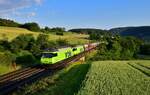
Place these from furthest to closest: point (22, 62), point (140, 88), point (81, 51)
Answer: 1. point (81, 51)
2. point (22, 62)
3. point (140, 88)

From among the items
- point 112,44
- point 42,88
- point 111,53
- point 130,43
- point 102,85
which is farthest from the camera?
point 130,43

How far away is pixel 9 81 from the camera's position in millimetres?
37562

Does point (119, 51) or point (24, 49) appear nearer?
point (24, 49)

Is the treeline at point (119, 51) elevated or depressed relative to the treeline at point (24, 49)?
depressed

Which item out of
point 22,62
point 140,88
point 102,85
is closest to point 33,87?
point 102,85

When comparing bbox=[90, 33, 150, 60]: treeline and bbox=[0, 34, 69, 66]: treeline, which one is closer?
bbox=[0, 34, 69, 66]: treeline

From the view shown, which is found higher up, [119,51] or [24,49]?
[24,49]

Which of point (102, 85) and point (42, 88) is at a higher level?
point (102, 85)

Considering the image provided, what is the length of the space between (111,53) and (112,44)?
32.8ft

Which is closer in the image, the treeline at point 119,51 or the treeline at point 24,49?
the treeline at point 24,49

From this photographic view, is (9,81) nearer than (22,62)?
Yes

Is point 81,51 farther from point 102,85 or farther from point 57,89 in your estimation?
point 102,85

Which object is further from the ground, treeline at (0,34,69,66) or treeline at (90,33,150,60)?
treeline at (0,34,69,66)

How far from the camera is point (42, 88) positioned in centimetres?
3070
